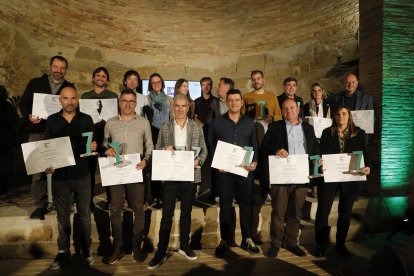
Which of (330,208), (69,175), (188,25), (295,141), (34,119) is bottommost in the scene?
(330,208)

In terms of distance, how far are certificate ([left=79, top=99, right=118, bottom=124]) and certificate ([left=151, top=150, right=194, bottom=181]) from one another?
1.04 m

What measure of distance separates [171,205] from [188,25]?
7379 mm

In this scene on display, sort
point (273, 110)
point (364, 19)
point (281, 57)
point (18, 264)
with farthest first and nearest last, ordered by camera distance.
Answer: point (281, 57)
point (364, 19)
point (273, 110)
point (18, 264)

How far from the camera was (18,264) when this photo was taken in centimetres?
342

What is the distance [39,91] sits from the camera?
347 centimetres

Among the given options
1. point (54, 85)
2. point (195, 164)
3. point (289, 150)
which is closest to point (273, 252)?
point (289, 150)

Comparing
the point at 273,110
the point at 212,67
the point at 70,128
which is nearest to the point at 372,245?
the point at 273,110

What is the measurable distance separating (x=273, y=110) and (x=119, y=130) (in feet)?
7.46

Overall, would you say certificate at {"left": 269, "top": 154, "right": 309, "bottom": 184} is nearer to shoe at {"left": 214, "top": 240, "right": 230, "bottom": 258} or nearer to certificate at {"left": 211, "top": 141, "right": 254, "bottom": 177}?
certificate at {"left": 211, "top": 141, "right": 254, "bottom": 177}

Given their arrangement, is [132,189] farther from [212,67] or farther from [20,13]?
[212,67]

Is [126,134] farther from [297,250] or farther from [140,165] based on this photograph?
[297,250]

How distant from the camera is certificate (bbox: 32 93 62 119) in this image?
334 centimetres

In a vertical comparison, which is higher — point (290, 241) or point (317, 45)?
point (317, 45)

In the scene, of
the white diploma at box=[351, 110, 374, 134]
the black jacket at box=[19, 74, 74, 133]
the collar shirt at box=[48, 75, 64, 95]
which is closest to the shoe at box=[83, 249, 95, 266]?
the black jacket at box=[19, 74, 74, 133]
